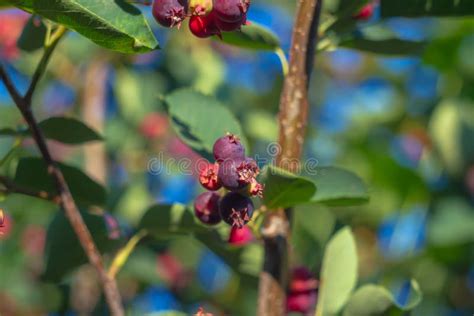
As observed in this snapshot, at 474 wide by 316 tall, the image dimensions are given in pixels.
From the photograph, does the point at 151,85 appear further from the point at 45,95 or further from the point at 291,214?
the point at 291,214

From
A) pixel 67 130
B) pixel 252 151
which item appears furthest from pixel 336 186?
pixel 252 151

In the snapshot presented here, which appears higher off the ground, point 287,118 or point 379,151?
point 287,118

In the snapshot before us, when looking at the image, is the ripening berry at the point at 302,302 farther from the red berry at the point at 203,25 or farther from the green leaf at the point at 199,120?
the red berry at the point at 203,25

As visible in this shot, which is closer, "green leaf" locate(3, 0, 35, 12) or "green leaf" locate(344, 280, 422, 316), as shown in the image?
"green leaf" locate(3, 0, 35, 12)

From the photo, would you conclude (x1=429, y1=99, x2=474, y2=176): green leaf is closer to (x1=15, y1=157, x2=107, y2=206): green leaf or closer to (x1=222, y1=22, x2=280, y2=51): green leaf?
(x1=222, y1=22, x2=280, y2=51): green leaf

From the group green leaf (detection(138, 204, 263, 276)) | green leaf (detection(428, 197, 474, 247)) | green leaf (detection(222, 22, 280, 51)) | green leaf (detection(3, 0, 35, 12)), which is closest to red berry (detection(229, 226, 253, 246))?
green leaf (detection(138, 204, 263, 276))

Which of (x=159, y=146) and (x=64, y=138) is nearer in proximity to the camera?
(x=64, y=138)

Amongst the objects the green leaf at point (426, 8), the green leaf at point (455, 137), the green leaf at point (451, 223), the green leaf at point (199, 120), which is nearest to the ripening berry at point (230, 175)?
the green leaf at point (199, 120)

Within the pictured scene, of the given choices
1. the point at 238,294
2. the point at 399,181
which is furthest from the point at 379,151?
the point at 238,294
